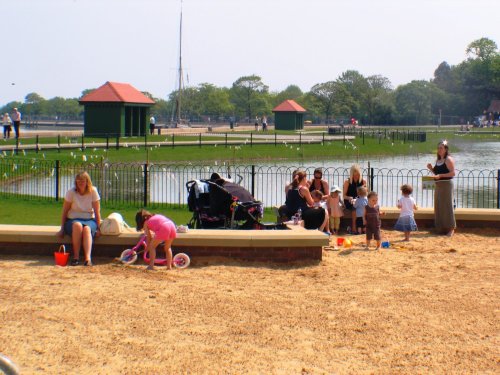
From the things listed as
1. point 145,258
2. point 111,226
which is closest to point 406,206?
point 145,258

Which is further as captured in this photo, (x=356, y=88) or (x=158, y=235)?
(x=356, y=88)

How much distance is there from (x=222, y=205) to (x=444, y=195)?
3.86m

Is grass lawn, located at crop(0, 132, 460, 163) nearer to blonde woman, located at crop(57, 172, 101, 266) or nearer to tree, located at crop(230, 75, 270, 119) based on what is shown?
blonde woman, located at crop(57, 172, 101, 266)

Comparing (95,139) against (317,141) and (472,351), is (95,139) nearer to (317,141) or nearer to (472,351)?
(317,141)

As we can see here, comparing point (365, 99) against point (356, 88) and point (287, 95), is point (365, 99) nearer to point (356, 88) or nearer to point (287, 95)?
point (356, 88)

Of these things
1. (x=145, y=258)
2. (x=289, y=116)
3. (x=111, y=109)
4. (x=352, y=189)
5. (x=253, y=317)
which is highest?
(x=289, y=116)

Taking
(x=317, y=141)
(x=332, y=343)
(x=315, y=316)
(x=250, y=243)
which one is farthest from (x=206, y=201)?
(x=317, y=141)

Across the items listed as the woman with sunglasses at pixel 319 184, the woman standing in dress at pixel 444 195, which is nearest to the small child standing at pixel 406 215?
the woman standing in dress at pixel 444 195

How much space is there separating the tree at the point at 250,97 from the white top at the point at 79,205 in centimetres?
10043

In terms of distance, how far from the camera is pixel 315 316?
840 cm

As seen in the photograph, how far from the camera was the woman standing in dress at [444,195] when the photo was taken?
13.9 m

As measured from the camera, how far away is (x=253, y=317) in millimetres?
8320

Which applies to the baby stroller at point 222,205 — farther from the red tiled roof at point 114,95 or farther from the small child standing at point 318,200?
the red tiled roof at point 114,95

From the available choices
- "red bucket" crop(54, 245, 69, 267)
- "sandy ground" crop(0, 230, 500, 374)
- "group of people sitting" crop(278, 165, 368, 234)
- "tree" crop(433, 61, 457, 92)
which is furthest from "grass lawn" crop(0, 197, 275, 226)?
"tree" crop(433, 61, 457, 92)
